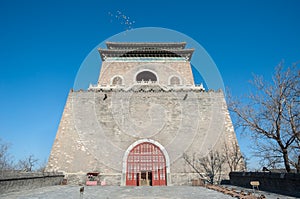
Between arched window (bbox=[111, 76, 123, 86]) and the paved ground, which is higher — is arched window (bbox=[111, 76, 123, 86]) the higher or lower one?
the higher one

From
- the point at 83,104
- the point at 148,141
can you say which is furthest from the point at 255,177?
the point at 83,104

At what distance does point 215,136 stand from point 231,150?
4.48 ft

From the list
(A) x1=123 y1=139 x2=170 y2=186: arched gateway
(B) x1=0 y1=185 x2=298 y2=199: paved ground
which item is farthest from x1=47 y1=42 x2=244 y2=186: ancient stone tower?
(B) x1=0 y1=185 x2=298 y2=199: paved ground

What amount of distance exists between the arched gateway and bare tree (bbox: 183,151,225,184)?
1660mm

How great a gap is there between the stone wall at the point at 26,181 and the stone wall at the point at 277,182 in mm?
9988

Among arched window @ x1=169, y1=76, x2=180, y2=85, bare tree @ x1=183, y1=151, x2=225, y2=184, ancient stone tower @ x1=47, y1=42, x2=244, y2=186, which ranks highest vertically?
arched window @ x1=169, y1=76, x2=180, y2=85

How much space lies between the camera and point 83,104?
14875mm

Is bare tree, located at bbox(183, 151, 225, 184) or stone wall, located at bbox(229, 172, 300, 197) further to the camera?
bare tree, located at bbox(183, 151, 225, 184)

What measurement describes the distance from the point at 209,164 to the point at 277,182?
18.7 feet

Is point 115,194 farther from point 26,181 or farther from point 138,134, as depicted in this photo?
point 138,134

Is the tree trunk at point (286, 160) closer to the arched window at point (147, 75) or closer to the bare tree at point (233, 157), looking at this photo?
the bare tree at point (233, 157)

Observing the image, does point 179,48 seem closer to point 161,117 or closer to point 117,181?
point 161,117

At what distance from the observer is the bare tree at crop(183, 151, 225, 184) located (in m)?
12.4

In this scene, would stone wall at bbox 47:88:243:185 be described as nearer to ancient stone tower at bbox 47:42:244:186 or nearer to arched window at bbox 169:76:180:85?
ancient stone tower at bbox 47:42:244:186
